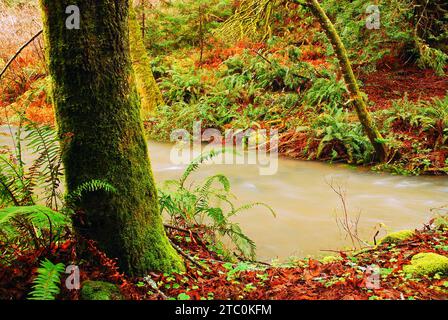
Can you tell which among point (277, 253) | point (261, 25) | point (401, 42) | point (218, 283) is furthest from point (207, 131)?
point (218, 283)

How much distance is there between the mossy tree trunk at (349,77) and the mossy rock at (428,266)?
16.5 feet

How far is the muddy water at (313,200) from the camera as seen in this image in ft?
18.6

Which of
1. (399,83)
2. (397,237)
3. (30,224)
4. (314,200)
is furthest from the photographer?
(399,83)

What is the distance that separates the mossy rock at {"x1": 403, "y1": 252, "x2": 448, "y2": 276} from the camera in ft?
11.1

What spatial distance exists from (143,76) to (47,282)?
1280 cm

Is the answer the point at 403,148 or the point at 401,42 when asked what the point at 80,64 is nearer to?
the point at 403,148

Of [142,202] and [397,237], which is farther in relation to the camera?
[397,237]

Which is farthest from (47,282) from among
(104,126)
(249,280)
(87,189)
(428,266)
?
(428,266)

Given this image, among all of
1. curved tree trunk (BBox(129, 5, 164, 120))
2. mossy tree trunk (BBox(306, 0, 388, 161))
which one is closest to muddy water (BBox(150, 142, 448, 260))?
mossy tree trunk (BBox(306, 0, 388, 161))

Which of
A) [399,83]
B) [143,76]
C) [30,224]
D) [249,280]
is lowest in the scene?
[249,280]

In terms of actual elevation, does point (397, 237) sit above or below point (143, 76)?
below

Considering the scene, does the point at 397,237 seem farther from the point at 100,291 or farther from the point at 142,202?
the point at 100,291

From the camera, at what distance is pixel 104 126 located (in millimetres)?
2898

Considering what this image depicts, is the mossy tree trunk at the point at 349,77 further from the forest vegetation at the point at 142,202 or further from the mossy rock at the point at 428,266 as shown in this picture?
the mossy rock at the point at 428,266
